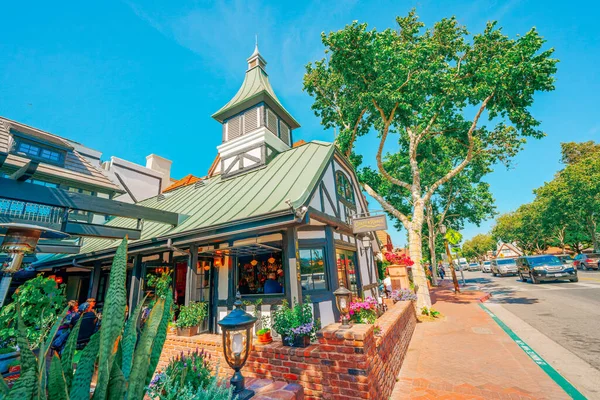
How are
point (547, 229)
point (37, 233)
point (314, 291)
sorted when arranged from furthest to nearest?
point (547, 229), point (314, 291), point (37, 233)

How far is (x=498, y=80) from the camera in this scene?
9883mm

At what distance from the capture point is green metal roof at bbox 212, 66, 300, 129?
1117 cm

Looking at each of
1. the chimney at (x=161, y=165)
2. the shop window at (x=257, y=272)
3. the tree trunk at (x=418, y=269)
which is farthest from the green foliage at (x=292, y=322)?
the chimney at (x=161, y=165)

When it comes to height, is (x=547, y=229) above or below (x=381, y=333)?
above

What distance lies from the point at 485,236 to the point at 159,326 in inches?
3894

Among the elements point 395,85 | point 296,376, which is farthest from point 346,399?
point 395,85

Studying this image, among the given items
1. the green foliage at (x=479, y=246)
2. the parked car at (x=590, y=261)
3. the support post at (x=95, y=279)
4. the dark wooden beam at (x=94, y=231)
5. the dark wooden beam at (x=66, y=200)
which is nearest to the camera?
the dark wooden beam at (x=66, y=200)

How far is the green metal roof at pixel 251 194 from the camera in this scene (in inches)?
262

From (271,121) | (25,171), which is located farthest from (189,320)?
(271,121)

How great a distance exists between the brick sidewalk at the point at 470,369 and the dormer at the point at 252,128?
8081 mm

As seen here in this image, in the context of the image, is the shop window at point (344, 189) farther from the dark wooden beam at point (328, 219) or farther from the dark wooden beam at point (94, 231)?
the dark wooden beam at point (94, 231)

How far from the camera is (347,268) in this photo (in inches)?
350

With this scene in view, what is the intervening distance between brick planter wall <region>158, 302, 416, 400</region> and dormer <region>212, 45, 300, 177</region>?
7.06 metres

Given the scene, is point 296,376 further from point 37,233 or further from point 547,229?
point 547,229
